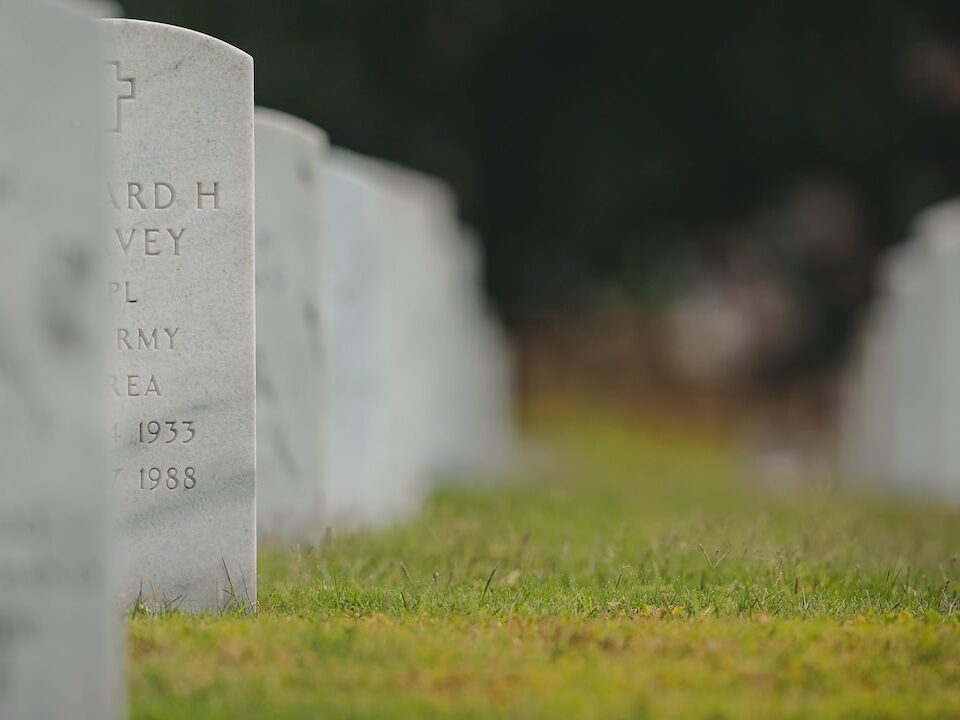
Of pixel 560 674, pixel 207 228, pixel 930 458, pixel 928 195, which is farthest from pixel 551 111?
pixel 560 674

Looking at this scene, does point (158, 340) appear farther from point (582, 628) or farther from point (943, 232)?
point (943, 232)

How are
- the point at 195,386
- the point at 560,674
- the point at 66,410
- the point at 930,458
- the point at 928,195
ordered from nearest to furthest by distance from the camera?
the point at 66,410 → the point at 560,674 → the point at 195,386 → the point at 930,458 → the point at 928,195

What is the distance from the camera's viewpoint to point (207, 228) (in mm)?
5859

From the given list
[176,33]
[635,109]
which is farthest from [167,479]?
[635,109]

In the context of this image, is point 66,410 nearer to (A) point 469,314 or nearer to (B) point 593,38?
(A) point 469,314

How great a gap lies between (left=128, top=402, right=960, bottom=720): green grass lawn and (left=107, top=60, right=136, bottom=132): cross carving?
5.56 feet

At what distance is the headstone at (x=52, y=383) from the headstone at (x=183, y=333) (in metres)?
1.56

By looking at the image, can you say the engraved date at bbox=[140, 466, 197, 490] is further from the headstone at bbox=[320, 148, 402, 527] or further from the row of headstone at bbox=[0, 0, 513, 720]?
the headstone at bbox=[320, 148, 402, 527]

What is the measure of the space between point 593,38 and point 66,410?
20.9 metres

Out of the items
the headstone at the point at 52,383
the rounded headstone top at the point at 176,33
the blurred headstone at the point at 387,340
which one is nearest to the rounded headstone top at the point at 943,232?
the blurred headstone at the point at 387,340

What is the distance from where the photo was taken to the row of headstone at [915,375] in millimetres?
12469

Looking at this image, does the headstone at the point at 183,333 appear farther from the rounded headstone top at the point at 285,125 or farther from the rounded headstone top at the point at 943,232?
the rounded headstone top at the point at 943,232

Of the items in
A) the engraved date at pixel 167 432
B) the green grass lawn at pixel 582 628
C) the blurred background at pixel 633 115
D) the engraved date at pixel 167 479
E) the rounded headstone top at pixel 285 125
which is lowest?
the green grass lawn at pixel 582 628

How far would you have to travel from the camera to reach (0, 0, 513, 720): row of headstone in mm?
4148
